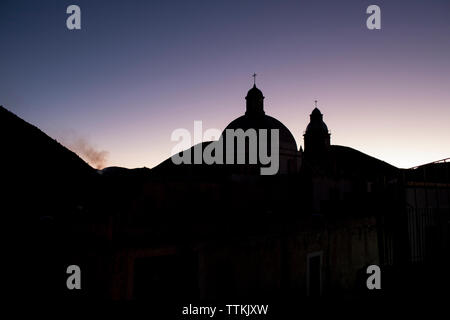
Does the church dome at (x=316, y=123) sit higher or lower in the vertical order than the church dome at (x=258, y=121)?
higher

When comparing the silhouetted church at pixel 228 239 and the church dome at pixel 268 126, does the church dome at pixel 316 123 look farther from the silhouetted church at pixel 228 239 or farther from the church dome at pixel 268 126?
the silhouetted church at pixel 228 239

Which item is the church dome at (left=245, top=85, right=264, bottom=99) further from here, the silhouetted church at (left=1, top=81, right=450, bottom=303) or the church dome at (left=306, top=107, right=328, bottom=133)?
the silhouetted church at (left=1, top=81, right=450, bottom=303)

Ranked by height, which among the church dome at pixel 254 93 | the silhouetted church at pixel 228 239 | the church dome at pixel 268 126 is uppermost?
the church dome at pixel 254 93

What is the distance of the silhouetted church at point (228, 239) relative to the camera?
7.34 meters

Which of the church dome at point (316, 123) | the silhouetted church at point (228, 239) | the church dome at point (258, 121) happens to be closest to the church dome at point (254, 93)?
the church dome at point (258, 121)

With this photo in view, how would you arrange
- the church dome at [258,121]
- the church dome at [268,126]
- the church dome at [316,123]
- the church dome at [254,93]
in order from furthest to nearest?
the church dome at [316,123], the church dome at [254,93], the church dome at [258,121], the church dome at [268,126]

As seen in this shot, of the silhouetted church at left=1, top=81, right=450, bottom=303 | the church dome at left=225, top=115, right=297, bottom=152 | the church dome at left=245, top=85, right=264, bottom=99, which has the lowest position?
the silhouetted church at left=1, top=81, right=450, bottom=303

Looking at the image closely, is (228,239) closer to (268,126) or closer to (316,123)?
(268,126)

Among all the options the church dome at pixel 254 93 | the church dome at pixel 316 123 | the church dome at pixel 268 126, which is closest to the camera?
the church dome at pixel 268 126

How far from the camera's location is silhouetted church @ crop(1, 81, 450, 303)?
7.34 meters

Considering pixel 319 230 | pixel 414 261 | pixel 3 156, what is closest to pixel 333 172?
pixel 414 261

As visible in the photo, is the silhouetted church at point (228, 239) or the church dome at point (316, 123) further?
the church dome at point (316, 123)

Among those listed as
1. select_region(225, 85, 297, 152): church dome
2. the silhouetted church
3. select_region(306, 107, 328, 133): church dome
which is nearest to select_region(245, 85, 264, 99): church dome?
select_region(225, 85, 297, 152): church dome
